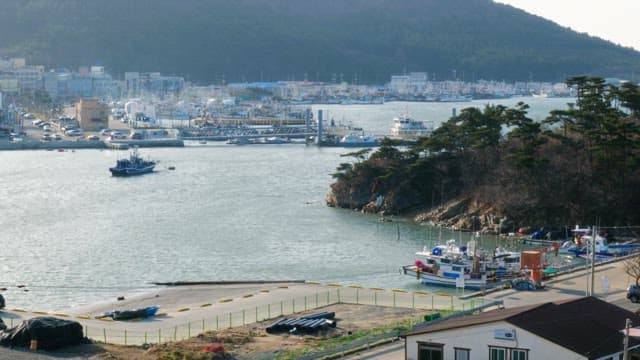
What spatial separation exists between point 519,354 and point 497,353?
5.9 inches

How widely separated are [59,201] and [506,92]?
72.3m

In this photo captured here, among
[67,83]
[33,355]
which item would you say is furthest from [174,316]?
[67,83]

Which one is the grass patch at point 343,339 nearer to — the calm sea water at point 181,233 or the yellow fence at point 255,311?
the yellow fence at point 255,311

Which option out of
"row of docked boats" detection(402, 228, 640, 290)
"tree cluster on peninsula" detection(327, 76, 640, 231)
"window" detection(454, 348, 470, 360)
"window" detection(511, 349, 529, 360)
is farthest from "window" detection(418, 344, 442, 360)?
"tree cluster on peninsula" detection(327, 76, 640, 231)

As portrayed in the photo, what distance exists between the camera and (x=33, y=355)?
9.37 metres

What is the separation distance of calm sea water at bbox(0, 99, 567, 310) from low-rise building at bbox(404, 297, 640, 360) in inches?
223

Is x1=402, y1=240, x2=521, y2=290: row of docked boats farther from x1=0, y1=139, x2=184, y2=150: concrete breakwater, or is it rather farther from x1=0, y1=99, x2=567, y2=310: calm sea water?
x1=0, y1=139, x2=184, y2=150: concrete breakwater

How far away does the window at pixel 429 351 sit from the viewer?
25.8ft

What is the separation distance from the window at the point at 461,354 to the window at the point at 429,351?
0.12m

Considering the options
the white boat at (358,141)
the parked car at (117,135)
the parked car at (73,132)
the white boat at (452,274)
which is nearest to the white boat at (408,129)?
the white boat at (358,141)

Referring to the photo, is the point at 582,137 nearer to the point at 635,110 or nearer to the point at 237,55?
the point at 635,110

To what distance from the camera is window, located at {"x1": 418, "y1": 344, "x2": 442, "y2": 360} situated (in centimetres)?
786

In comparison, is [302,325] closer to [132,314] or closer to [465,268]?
[132,314]

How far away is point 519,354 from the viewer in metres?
7.66
